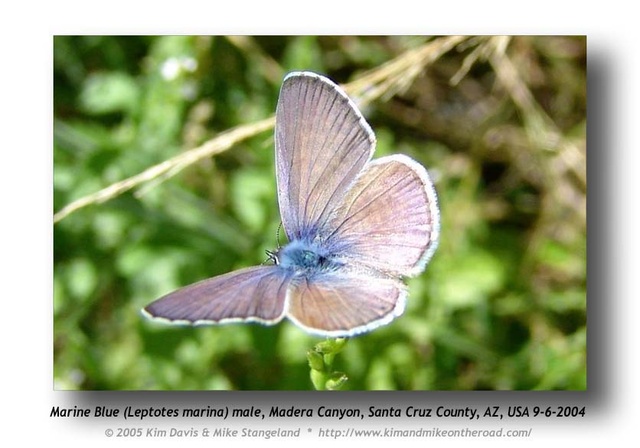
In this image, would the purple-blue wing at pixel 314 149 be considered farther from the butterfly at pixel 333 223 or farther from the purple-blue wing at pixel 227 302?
the purple-blue wing at pixel 227 302

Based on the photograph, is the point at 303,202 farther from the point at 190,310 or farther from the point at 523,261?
the point at 523,261

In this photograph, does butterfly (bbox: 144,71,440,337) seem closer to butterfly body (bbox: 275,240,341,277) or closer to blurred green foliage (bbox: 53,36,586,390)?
butterfly body (bbox: 275,240,341,277)

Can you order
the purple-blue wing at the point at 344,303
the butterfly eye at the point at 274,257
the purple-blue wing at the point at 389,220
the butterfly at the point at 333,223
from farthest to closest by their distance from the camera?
the butterfly eye at the point at 274,257, the purple-blue wing at the point at 389,220, the butterfly at the point at 333,223, the purple-blue wing at the point at 344,303

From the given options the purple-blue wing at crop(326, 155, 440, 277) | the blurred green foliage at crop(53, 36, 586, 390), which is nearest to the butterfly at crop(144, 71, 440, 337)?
the purple-blue wing at crop(326, 155, 440, 277)

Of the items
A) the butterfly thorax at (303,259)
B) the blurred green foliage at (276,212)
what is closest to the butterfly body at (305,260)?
the butterfly thorax at (303,259)

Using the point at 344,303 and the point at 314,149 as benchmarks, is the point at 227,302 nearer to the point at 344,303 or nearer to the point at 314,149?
the point at 344,303
